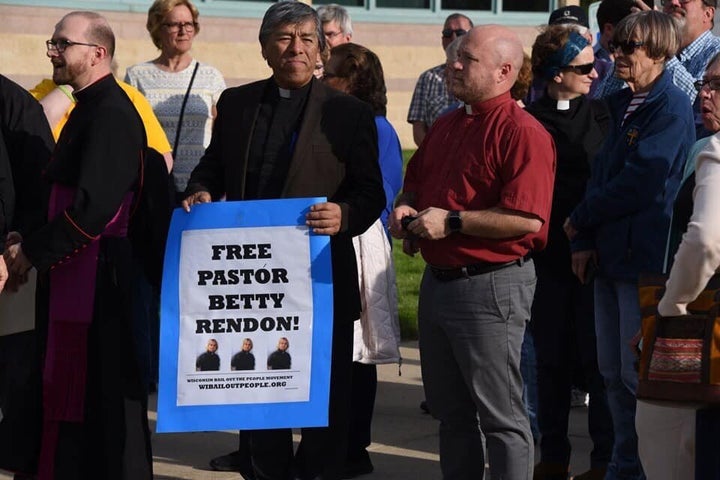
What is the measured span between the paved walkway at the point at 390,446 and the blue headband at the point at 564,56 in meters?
1.98

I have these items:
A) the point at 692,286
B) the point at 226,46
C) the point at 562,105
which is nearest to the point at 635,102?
the point at 562,105

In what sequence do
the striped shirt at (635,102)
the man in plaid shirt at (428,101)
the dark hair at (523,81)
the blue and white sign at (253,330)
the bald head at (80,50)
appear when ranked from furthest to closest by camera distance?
the man in plaid shirt at (428,101), the dark hair at (523,81), the striped shirt at (635,102), the bald head at (80,50), the blue and white sign at (253,330)

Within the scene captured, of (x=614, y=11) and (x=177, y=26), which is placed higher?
(x=614, y=11)

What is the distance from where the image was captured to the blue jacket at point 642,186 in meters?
6.14

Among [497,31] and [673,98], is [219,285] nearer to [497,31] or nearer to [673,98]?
[497,31]

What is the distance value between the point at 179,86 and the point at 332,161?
3.09 m

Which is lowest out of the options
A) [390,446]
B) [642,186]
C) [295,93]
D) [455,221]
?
[390,446]

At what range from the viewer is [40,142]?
6586 millimetres

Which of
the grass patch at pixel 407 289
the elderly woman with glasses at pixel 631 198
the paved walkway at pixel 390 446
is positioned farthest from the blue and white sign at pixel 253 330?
the grass patch at pixel 407 289

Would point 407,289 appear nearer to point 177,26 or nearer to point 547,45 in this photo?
point 177,26

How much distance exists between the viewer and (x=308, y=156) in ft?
19.7

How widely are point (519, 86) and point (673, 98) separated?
5.16 feet

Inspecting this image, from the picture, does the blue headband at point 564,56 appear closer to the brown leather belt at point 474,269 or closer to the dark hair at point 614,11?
the brown leather belt at point 474,269

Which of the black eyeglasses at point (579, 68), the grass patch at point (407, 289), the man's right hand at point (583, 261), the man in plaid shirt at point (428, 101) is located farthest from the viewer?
the grass patch at point (407, 289)
